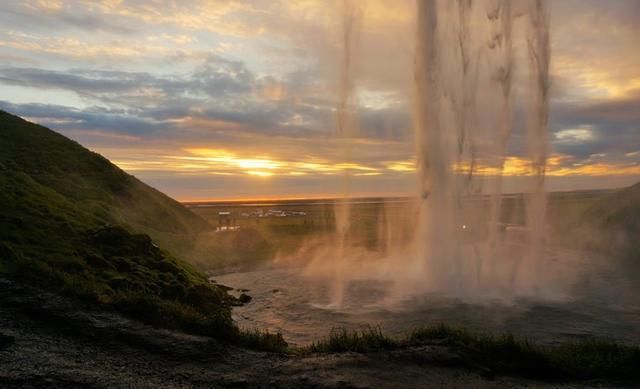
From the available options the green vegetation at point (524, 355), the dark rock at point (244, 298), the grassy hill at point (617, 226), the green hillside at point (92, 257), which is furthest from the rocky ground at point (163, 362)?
the grassy hill at point (617, 226)

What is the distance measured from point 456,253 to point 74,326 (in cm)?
3131

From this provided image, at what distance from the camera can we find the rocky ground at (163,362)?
1346 centimetres

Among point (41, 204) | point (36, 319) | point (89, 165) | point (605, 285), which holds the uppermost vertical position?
point (89, 165)

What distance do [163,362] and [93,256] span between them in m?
14.7

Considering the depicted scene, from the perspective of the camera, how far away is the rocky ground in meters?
13.5

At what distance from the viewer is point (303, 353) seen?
662 inches

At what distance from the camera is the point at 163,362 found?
1489 centimetres

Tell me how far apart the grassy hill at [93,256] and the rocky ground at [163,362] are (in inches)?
61.7

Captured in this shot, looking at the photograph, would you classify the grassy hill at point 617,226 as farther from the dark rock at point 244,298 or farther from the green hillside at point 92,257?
the green hillside at point 92,257

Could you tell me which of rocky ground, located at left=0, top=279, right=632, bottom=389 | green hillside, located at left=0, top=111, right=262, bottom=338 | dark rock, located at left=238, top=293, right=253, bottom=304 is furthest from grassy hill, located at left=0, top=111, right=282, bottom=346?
rocky ground, located at left=0, top=279, right=632, bottom=389

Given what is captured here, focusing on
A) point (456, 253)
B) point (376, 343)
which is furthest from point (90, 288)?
point (456, 253)

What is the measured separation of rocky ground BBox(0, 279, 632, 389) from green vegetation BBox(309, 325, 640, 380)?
0.68 meters

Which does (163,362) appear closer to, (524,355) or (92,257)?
(524,355)

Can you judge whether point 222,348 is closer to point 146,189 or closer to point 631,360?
point 631,360
